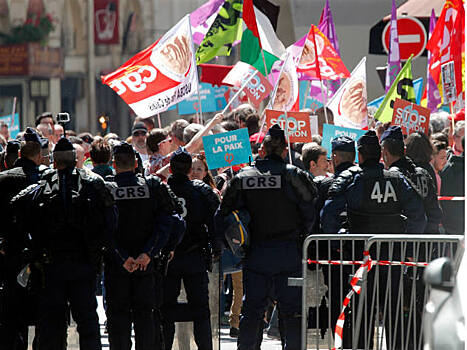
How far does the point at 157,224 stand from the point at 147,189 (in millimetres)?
284

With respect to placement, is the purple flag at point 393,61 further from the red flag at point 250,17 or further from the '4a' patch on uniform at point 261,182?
the '4a' patch on uniform at point 261,182

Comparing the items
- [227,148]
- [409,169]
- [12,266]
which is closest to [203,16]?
[227,148]

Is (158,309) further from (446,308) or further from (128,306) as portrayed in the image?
(446,308)

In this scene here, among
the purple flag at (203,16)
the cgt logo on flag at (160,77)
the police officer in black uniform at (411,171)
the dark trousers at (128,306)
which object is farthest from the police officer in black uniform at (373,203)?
the purple flag at (203,16)

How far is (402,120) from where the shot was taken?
12.3 m

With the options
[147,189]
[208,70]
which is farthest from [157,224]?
[208,70]

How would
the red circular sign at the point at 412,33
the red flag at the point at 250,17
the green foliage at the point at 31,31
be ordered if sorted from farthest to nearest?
the green foliage at the point at 31,31, the red circular sign at the point at 412,33, the red flag at the point at 250,17

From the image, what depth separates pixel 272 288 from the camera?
28.5 feet

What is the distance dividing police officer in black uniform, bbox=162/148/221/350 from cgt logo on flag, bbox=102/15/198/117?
2.86 metres

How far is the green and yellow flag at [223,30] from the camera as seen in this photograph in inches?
527

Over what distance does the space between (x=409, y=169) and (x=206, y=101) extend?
24.3ft

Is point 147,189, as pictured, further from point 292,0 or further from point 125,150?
point 292,0

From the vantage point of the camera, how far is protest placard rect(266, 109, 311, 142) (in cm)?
1156

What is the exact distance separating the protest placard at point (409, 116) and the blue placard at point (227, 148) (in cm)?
221
